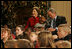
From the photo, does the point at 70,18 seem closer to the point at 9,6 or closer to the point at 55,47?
the point at 55,47

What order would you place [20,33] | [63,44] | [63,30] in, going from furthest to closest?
1. [20,33]
2. [63,30]
3. [63,44]

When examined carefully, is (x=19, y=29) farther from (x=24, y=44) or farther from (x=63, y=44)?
→ (x=63, y=44)

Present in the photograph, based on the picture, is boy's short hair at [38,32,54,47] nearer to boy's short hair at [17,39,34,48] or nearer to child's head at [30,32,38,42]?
child's head at [30,32,38,42]

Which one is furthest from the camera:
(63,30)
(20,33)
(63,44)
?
(20,33)

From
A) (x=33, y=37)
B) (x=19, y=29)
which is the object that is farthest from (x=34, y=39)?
(x=19, y=29)

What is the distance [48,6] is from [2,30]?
168 centimetres

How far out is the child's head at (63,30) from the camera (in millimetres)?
9461

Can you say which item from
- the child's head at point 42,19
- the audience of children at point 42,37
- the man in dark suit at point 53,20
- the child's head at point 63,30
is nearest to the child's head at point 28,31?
the audience of children at point 42,37

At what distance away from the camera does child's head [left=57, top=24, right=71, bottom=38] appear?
9.46 metres

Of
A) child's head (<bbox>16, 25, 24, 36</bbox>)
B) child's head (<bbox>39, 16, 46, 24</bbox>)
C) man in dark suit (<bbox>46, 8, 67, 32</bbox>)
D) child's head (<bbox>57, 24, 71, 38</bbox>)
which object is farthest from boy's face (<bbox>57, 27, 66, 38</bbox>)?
child's head (<bbox>16, 25, 24, 36</bbox>)

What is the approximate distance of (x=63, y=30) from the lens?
9.48m

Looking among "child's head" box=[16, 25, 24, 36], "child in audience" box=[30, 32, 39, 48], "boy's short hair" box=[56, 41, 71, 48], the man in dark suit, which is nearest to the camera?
"boy's short hair" box=[56, 41, 71, 48]

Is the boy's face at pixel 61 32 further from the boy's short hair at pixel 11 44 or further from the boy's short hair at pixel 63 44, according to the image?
the boy's short hair at pixel 11 44

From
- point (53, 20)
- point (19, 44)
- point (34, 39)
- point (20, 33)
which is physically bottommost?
point (19, 44)
